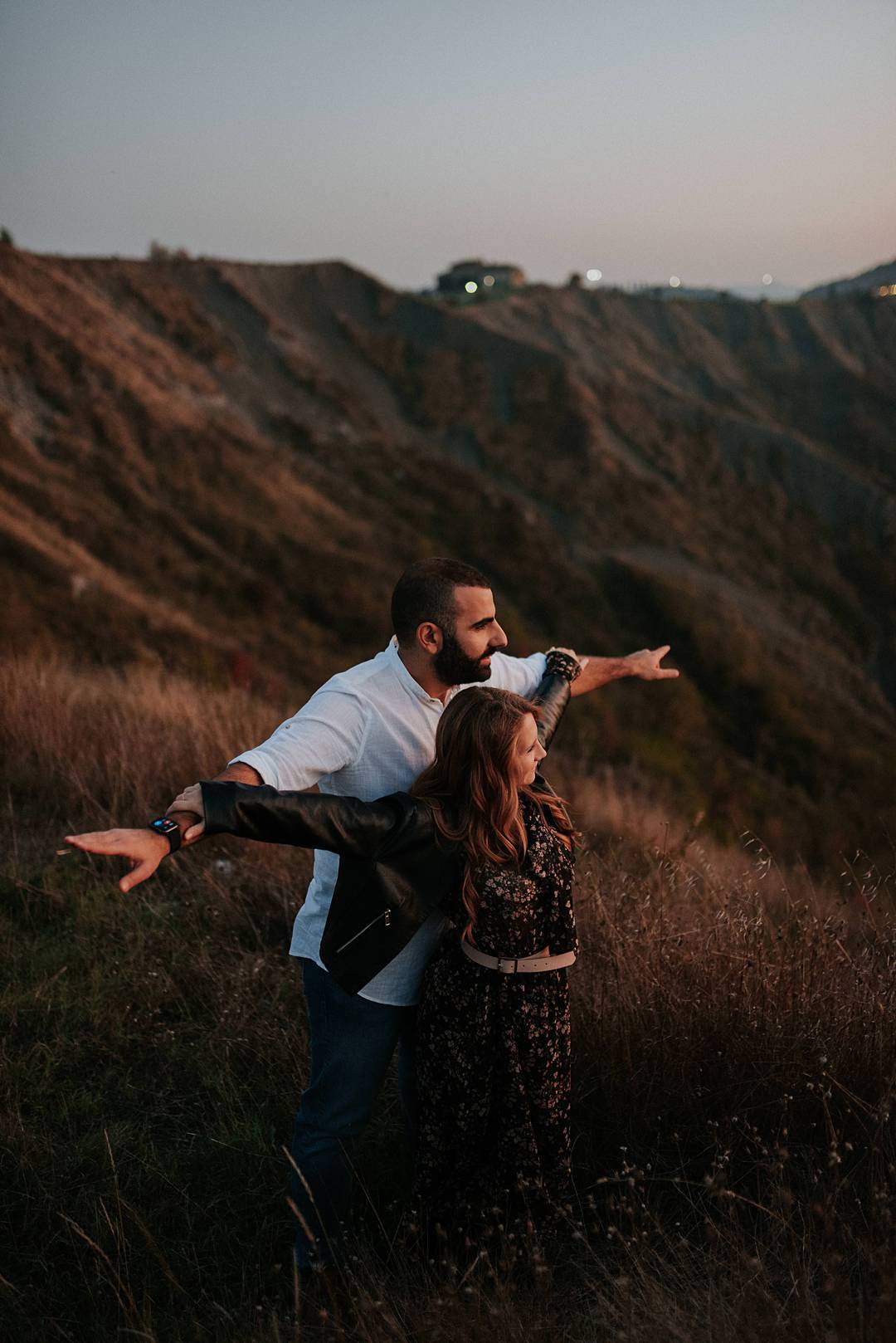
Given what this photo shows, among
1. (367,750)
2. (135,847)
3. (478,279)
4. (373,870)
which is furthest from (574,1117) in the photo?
(478,279)

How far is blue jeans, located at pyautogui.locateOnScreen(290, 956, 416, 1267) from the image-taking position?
2.28 m

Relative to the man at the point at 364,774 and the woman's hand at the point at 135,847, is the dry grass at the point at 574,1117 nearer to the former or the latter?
the man at the point at 364,774

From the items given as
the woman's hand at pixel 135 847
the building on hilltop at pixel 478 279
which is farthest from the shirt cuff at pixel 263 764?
the building on hilltop at pixel 478 279

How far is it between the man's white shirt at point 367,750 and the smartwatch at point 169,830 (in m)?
0.35

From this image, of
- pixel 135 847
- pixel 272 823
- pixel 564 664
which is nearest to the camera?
pixel 135 847

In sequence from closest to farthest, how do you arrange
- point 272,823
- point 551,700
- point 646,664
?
point 272,823 → point 551,700 → point 646,664

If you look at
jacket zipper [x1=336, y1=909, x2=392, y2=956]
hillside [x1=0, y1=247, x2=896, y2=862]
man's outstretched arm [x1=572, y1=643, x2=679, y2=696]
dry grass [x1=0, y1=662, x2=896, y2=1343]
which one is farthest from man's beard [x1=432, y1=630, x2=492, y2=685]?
hillside [x1=0, y1=247, x2=896, y2=862]

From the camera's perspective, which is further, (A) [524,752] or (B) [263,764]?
(A) [524,752]

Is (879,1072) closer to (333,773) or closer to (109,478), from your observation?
(333,773)

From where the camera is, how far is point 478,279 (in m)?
61.7

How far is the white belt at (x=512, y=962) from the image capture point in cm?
223

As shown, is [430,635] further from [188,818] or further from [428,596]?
[188,818]

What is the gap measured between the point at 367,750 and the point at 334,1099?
34.1 inches

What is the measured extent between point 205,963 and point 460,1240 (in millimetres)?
1567
